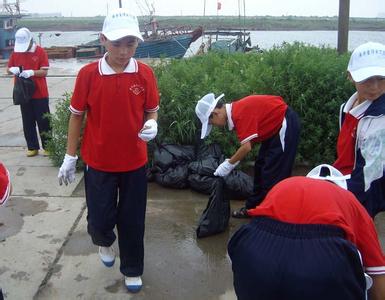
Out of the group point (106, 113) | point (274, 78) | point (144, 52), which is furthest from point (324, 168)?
point (144, 52)

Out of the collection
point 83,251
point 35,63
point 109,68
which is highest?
point 109,68

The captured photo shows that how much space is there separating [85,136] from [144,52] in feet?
72.2

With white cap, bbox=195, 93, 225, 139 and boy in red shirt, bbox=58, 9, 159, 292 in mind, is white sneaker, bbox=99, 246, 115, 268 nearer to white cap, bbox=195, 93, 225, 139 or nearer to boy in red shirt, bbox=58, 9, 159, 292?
boy in red shirt, bbox=58, 9, 159, 292

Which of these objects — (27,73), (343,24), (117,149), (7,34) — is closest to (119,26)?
(117,149)

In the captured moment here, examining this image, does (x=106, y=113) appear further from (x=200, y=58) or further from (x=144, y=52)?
(x=144, y=52)

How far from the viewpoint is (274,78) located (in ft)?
17.0

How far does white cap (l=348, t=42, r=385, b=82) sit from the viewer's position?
236 cm

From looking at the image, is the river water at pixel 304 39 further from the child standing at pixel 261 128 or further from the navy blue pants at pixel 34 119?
the child standing at pixel 261 128

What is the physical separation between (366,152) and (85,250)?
2286mm

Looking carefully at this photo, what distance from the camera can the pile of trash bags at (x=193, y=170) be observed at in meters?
4.57

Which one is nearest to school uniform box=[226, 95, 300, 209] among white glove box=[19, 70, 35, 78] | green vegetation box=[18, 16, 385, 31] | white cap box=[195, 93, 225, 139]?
white cap box=[195, 93, 225, 139]

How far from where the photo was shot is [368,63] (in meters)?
2.39

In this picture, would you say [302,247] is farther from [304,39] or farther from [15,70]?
[304,39]

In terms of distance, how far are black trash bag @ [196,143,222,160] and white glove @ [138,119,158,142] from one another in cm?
197
